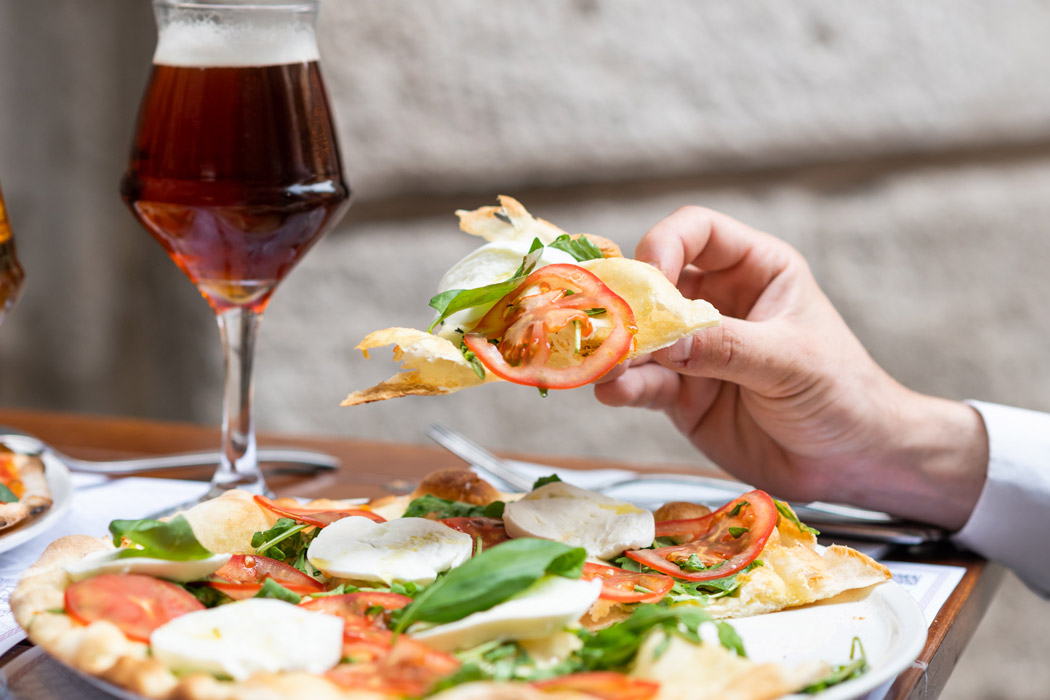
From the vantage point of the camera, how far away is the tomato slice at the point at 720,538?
3.34 feet

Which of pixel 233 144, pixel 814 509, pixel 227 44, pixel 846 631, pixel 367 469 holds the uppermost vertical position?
pixel 227 44

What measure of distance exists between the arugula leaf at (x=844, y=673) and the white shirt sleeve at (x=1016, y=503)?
0.64m

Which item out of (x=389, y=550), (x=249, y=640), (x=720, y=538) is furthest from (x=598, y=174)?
(x=249, y=640)

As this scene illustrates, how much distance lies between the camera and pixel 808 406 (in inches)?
55.3

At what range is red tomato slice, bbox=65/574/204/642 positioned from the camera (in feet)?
2.69

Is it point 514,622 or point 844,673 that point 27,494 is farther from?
point 844,673

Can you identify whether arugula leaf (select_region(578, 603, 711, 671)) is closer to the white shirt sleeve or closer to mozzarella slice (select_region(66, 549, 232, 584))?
mozzarella slice (select_region(66, 549, 232, 584))

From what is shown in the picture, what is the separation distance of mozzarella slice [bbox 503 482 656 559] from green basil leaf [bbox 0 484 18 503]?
2.01ft

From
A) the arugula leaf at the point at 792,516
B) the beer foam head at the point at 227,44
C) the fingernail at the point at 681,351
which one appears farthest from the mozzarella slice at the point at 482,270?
the beer foam head at the point at 227,44

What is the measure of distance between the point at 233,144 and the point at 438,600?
770 mm

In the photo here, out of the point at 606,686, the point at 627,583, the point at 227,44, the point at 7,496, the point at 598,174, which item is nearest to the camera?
the point at 606,686

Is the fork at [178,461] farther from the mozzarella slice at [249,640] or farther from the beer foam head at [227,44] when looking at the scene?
the mozzarella slice at [249,640]

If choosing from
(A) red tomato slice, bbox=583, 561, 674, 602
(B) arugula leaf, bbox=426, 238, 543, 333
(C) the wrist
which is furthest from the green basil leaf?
(C) the wrist

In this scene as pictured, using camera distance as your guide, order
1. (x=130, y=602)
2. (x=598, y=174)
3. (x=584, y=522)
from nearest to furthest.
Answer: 1. (x=130, y=602)
2. (x=584, y=522)
3. (x=598, y=174)
